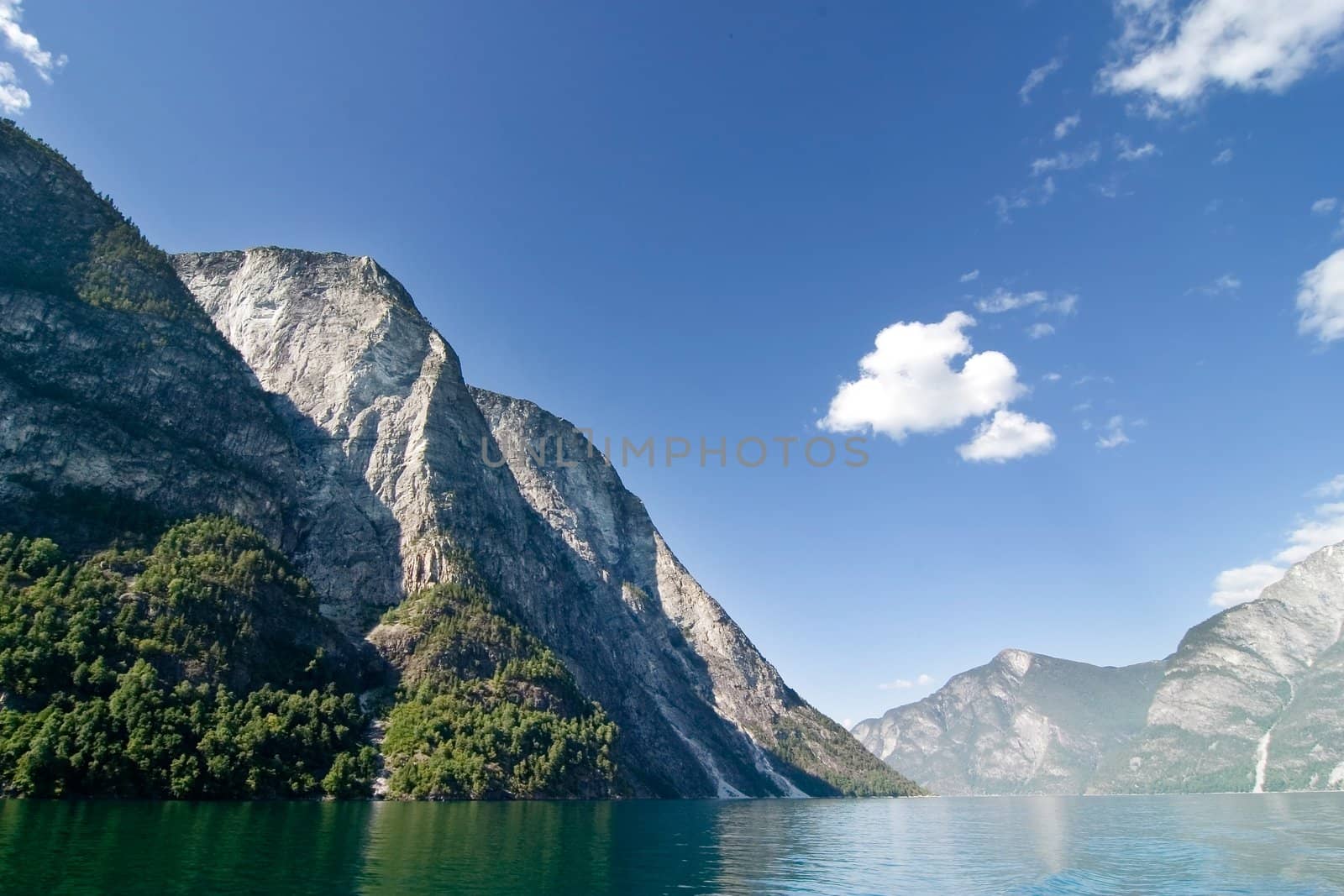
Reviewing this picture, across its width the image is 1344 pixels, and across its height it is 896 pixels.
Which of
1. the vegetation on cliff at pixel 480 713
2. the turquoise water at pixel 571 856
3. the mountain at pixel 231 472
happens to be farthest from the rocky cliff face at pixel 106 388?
the turquoise water at pixel 571 856

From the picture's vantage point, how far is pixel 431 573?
17725 cm

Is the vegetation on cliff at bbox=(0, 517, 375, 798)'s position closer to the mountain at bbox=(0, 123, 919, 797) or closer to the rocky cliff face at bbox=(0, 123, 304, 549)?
the mountain at bbox=(0, 123, 919, 797)

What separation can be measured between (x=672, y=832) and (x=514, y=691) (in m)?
82.0

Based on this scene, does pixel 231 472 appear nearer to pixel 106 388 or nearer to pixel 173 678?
pixel 106 388

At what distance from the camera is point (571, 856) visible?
182ft

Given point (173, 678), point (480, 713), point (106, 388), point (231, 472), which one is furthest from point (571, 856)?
point (106, 388)

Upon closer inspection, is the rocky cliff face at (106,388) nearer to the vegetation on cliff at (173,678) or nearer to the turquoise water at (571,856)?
the vegetation on cliff at (173,678)

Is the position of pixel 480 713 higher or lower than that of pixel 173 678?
lower

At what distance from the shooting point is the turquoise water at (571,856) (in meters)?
40.1

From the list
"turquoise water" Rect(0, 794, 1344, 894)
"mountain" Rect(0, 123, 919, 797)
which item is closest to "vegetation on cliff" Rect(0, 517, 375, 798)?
"mountain" Rect(0, 123, 919, 797)

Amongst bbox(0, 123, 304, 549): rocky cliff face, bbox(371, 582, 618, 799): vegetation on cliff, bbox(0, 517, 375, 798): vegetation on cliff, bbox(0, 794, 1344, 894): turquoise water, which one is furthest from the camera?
bbox(0, 123, 304, 549): rocky cliff face

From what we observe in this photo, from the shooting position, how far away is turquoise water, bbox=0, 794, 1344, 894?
131 ft

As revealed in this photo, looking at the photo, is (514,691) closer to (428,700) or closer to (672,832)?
(428,700)

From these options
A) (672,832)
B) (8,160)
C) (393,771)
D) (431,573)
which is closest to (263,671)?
(393,771)
